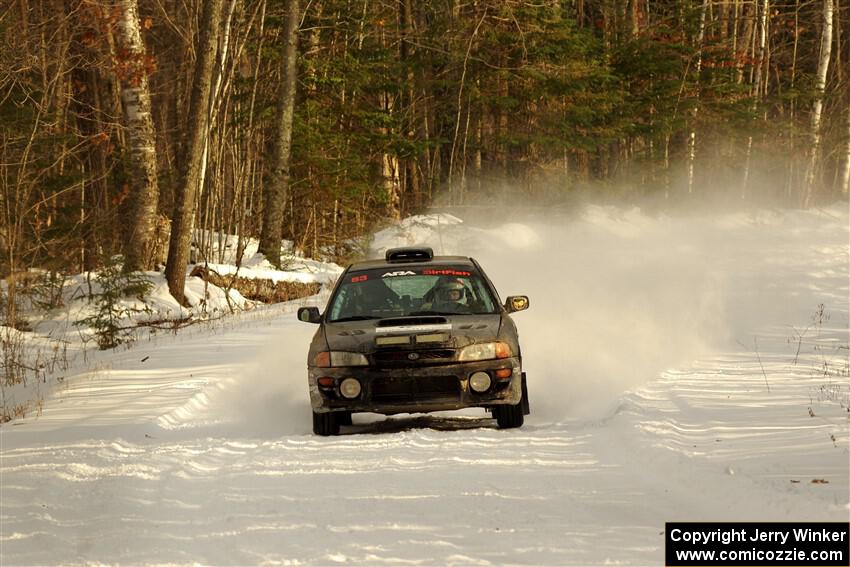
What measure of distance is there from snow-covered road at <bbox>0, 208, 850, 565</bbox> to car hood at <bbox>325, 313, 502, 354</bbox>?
0.79 m

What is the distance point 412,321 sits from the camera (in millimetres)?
9844

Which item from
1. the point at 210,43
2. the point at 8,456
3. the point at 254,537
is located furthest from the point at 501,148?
the point at 254,537

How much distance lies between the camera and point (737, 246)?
105 feet

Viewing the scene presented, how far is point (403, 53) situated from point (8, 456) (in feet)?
94.2

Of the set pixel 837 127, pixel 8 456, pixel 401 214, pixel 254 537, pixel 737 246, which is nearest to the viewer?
pixel 254 537

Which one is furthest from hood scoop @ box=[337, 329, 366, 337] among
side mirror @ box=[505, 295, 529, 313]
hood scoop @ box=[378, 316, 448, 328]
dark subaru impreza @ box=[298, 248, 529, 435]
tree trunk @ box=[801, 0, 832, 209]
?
tree trunk @ box=[801, 0, 832, 209]

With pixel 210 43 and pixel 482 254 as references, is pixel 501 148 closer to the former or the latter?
pixel 482 254

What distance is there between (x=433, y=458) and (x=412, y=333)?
5.25ft

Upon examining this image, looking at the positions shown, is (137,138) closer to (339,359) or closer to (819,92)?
(339,359)

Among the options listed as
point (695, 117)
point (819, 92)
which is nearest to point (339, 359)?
→ point (695, 117)

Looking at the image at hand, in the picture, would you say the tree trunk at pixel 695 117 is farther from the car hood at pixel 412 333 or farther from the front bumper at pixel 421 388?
the front bumper at pixel 421 388

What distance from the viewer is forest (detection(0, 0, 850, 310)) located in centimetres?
2059

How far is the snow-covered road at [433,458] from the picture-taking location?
19.8ft

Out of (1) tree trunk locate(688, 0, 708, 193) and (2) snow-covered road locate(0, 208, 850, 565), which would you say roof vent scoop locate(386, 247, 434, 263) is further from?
(1) tree trunk locate(688, 0, 708, 193)
